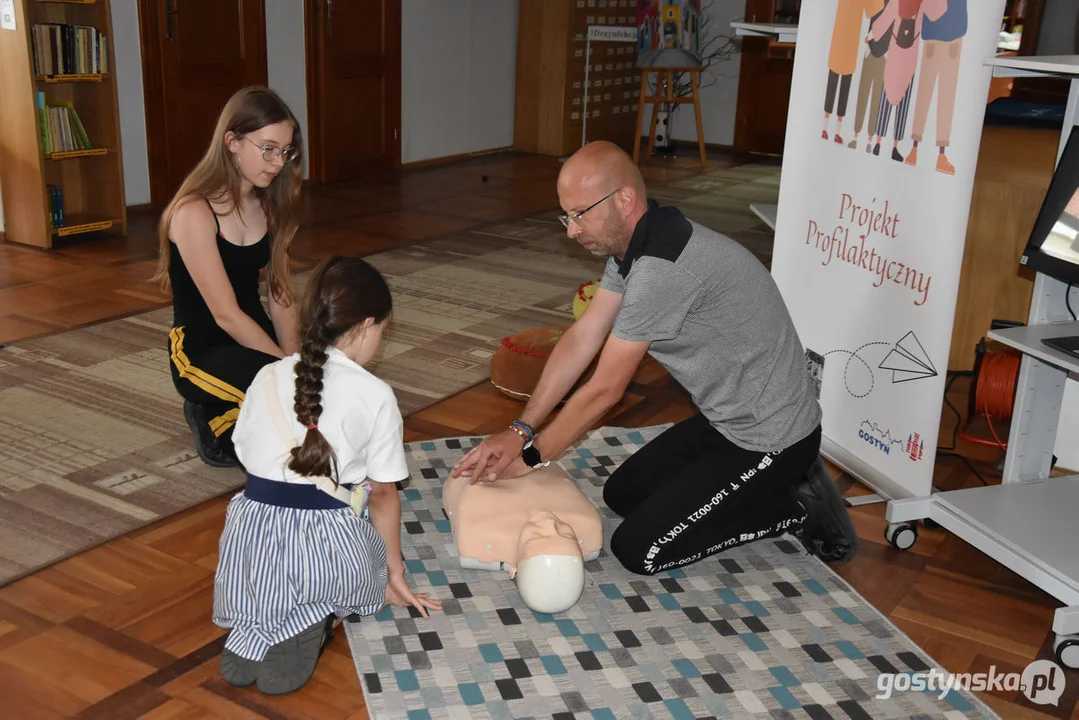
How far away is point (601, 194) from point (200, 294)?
1179 millimetres

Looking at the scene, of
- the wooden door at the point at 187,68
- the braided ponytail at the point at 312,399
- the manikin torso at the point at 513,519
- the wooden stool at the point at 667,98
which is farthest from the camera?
the wooden stool at the point at 667,98

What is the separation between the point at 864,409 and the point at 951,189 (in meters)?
0.67

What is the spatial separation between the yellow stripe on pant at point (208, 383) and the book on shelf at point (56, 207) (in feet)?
8.74

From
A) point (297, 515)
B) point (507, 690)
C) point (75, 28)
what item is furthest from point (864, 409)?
point (75, 28)

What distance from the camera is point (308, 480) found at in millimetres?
2012

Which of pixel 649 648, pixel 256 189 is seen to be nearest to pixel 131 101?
pixel 256 189

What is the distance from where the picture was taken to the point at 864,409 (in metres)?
2.92

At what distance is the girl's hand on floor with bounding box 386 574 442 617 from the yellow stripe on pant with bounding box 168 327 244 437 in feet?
2.40

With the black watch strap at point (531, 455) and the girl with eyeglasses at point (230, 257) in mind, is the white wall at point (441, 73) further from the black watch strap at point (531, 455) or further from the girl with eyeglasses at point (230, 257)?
the black watch strap at point (531, 455)

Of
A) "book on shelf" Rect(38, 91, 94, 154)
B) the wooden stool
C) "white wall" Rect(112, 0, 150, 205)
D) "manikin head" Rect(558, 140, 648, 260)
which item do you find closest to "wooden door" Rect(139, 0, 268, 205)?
"white wall" Rect(112, 0, 150, 205)

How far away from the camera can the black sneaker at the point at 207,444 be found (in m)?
2.92

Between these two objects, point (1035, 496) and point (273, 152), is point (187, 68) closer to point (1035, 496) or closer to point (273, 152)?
point (273, 152)

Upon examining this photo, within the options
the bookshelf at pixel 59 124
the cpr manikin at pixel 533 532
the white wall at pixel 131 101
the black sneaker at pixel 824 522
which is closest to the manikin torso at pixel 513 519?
the cpr manikin at pixel 533 532

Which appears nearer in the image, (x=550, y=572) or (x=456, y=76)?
(x=550, y=572)
